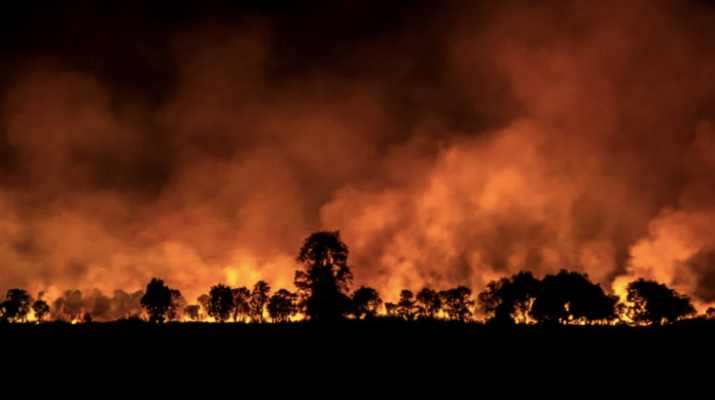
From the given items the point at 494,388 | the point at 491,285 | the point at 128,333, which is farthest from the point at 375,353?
the point at 491,285

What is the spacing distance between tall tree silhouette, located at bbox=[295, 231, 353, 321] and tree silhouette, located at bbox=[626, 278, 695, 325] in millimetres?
74545

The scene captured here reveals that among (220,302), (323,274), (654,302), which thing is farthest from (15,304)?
(654,302)

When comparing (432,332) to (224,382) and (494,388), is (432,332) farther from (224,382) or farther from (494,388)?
(224,382)

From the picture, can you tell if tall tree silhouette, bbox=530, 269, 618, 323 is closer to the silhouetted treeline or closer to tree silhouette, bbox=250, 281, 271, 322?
the silhouetted treeline

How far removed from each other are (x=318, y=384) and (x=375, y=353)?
4.09 metres

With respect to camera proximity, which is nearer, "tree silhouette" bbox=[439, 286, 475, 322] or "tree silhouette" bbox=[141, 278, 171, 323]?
"tree silhouette" bbox=[141, 278, 171, 323]

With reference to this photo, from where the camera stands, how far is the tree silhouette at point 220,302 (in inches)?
4149

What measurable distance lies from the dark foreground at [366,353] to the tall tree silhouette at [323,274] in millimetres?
26150

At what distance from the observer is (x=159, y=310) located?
79562mm

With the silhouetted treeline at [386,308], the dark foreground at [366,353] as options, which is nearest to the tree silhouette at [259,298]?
the silhouetted treeline at [386,308]

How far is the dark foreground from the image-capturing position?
13531 millimetres

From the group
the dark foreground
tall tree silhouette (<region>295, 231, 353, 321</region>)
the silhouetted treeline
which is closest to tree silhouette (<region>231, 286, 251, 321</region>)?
the silhouetted treeline

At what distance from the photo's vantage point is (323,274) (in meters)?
49.6

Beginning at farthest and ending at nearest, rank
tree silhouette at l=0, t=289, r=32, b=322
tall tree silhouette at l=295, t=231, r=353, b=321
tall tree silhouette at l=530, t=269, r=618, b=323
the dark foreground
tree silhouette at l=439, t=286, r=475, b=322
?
tree silhouette at l=439, t=286, r=475, b=322 < tree silhouette at l=0, t=289, r=32, b=322 < tall tree silhouette at l=530, t=269, r=618, b=323 < tall tree silhouette at l=295, t=231, r=353, b=321 < the dark foreground
